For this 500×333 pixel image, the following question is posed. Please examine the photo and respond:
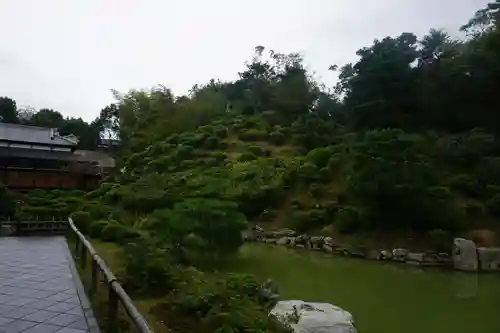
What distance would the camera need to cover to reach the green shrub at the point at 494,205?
10.8 m

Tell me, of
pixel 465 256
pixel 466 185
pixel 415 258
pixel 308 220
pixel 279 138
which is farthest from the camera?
pixel 279 138

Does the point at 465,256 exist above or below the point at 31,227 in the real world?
above

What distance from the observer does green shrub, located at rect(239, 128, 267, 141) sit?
76.0ft

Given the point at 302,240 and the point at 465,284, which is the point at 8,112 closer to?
the point at 302,240

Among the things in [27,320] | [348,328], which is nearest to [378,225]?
[348,328]

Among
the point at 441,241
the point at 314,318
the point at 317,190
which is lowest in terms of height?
the point at 314,318

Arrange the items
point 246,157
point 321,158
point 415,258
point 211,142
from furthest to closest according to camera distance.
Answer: point 211,142 < point 246,157 < point 321,158 < point 415,258

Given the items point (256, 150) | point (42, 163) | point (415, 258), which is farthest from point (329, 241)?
point (42, 163)

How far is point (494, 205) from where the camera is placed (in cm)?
1088

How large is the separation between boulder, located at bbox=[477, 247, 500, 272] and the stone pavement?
7.66m

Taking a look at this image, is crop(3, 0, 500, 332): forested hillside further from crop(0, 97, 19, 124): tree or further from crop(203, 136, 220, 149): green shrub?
crop(0, 97, 19, 124): tree

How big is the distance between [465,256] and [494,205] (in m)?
2.71

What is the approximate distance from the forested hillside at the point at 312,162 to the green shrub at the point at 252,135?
0.06 metres

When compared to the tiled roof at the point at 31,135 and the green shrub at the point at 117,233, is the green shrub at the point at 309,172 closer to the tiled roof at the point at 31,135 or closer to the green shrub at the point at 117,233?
the green shrub at the point at 117,233
